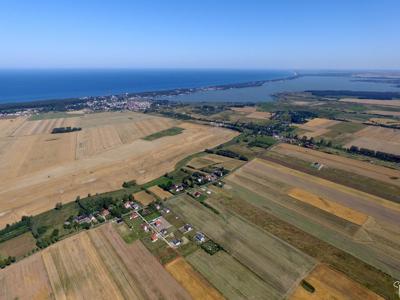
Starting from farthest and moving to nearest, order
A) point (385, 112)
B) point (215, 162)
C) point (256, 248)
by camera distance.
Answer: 1. point (385, 112)
2. point (215, 162)
3. point (256, 248)

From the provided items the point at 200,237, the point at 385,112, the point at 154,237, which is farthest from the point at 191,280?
the point at 385,112

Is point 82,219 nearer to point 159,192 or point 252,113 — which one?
point 159,192

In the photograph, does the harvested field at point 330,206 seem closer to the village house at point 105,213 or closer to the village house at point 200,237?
the village house at point 200,237

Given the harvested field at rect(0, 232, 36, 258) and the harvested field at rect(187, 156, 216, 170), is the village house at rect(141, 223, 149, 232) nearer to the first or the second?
the harvested field at rect(0, 232, 36, 258)

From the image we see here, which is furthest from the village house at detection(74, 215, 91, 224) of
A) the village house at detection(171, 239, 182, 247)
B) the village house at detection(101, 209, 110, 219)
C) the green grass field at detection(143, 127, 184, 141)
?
the green grass field at detection(143, 127, 184, 141)

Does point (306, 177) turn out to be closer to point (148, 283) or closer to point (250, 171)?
point (250, 171)

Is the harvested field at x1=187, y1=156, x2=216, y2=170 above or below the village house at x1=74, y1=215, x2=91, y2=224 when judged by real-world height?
below

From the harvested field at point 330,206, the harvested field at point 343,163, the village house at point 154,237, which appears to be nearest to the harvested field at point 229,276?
the village house at point 154,237
